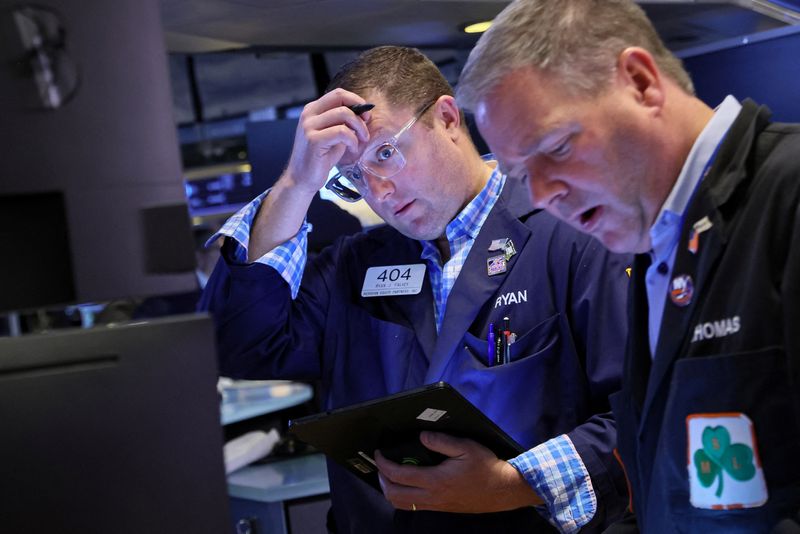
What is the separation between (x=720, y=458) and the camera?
4.02ft

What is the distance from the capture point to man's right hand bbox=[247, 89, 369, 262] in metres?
2.07

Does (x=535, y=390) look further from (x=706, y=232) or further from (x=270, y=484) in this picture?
(x=270, y=484)

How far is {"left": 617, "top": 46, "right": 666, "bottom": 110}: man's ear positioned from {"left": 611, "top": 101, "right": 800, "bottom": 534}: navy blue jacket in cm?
12

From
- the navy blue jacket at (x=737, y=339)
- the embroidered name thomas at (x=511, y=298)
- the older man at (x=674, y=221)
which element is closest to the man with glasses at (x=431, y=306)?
the embroidered name thomas at (x=511, y=298)

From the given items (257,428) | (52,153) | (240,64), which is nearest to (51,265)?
(52,153)

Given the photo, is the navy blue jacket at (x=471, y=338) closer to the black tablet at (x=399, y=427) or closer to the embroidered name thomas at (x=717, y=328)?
the black tablet at (x=399, y=427)

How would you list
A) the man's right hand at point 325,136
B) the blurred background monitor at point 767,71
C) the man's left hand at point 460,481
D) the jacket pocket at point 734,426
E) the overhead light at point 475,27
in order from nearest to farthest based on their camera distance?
the jacket pocket at point 734,426
the man's left hand at point 460,481
the man's right hand at point 325,136
the blurred background monitor at point 767,71
the overhead light at point 475,27

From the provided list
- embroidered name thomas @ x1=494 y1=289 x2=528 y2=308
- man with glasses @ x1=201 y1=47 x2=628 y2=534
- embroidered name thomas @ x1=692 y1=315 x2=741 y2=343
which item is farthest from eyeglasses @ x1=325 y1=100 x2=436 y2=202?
embroidered name thomas @ x1=692 y1=315 x2=741 y2=343

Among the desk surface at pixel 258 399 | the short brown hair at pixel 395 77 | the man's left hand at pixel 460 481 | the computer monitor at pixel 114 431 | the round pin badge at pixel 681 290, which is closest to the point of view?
the computer monitor at pixel 114 431

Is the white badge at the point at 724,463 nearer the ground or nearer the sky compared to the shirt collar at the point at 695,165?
nearer the ground

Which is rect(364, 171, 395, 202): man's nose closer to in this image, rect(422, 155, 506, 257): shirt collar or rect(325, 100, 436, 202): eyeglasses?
rect(325, 100, 436, 202): eyeglasses

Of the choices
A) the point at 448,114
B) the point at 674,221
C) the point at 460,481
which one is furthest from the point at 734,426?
the point at 448,114

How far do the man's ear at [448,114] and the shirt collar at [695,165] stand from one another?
896 mm

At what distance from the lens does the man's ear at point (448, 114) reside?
7.19ft
